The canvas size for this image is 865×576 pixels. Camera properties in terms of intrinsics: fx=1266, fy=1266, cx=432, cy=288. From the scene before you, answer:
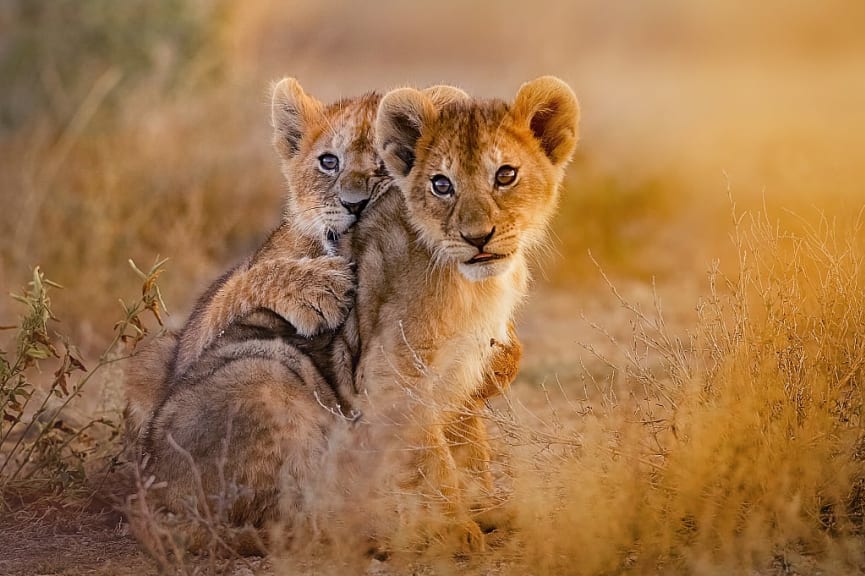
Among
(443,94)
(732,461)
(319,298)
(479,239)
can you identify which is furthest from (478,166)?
(732,461)

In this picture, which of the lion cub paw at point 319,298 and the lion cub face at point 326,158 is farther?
the lion cub face at point 326,158

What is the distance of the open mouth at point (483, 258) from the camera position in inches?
210

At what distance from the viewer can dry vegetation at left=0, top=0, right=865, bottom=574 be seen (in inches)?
194

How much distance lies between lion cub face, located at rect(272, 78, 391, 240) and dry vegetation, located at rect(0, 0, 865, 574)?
959 millimetres

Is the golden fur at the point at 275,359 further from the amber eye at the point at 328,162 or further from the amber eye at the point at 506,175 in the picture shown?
the amber eye at the point at 506,175

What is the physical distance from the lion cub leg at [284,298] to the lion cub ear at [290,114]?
93 centimetres

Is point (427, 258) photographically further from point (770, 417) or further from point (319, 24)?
point (319, 24)

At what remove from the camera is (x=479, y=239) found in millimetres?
5270

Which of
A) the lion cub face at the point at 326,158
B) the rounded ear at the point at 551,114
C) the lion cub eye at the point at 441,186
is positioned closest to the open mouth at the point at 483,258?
the lion cub eye at the point at 441,186

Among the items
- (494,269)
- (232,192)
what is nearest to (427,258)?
(494,269)

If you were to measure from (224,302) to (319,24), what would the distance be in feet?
26.8

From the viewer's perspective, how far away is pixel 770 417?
505 centimetres

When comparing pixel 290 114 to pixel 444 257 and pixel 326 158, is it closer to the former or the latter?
pixel 326 158

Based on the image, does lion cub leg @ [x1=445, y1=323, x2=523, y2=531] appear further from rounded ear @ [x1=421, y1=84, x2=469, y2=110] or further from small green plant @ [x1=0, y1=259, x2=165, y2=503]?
small green plant @ [x1=0, y1=259, x2=165, y2=503]
